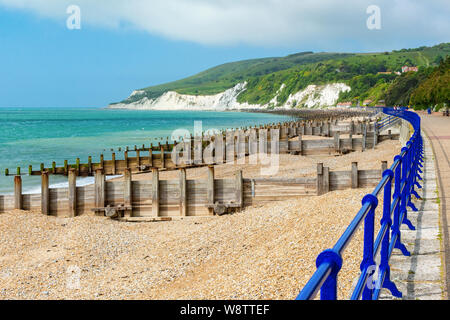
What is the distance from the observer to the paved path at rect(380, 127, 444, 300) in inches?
187

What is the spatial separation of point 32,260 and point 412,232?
813 cm

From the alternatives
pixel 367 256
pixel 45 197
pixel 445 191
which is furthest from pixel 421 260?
pixel 45 197

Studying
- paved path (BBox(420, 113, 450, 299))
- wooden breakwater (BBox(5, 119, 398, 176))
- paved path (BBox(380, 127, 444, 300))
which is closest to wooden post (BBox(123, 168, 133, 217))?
paved path (BBox(380, 127, 444, 300))

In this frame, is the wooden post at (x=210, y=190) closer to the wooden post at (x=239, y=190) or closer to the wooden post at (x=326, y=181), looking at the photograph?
the wooden post at (x=239, y=190)

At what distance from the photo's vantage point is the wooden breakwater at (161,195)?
1388cm

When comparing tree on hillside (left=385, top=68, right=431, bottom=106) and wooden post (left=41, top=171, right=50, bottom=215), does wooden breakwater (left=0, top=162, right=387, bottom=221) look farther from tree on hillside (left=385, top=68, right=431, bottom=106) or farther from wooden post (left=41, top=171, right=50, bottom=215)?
tree on hillside (left=385, top=68, right=431, bottom=106)

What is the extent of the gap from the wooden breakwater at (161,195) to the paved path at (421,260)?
531cm

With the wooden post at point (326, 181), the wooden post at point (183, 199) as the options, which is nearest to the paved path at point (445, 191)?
the wooden post at point (326, 181)

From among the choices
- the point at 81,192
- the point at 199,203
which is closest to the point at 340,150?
the point at 199,203

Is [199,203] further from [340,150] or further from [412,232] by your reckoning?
[340,150]

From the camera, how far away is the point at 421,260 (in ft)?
18.7

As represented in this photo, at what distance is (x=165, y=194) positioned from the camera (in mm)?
14195

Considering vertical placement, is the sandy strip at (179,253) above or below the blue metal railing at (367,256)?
below

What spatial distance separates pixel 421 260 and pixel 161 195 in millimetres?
9518
